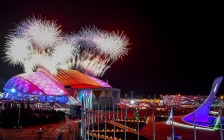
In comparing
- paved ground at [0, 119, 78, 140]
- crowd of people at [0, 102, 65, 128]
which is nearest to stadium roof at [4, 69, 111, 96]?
crowd of people at [0, 102, 65, 128]

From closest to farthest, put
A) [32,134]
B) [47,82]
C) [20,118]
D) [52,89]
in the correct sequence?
[32,134], [20,118], [52,89], [47,82]

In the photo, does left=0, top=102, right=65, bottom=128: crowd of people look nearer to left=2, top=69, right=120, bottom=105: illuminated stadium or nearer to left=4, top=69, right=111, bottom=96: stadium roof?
left=2, top=69, right=120, bottom=105: illuminated stadium

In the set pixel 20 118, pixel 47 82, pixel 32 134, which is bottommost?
pixel 32 134

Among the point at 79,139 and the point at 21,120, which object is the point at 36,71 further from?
the point at 79,139

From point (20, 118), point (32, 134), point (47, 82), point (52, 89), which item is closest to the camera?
point (32, 134)

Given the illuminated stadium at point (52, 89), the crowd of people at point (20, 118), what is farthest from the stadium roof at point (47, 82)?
the crowd of people at point (20, 118)

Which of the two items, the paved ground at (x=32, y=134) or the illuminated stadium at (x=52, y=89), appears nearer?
the paved ground at (x=32, y=134)

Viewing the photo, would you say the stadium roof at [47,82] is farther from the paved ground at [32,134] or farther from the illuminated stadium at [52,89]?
the paved ground at [32,134]

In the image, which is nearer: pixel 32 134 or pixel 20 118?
pixel 32 134

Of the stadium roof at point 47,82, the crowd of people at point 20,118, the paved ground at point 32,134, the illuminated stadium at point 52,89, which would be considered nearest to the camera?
the paved ground at point 32,134

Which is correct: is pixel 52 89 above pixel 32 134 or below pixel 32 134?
above

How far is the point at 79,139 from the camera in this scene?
16156mm

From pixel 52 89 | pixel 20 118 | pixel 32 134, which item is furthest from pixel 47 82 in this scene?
pixel 32 134

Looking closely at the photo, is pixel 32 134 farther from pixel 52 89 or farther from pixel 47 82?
pixel 47 82
